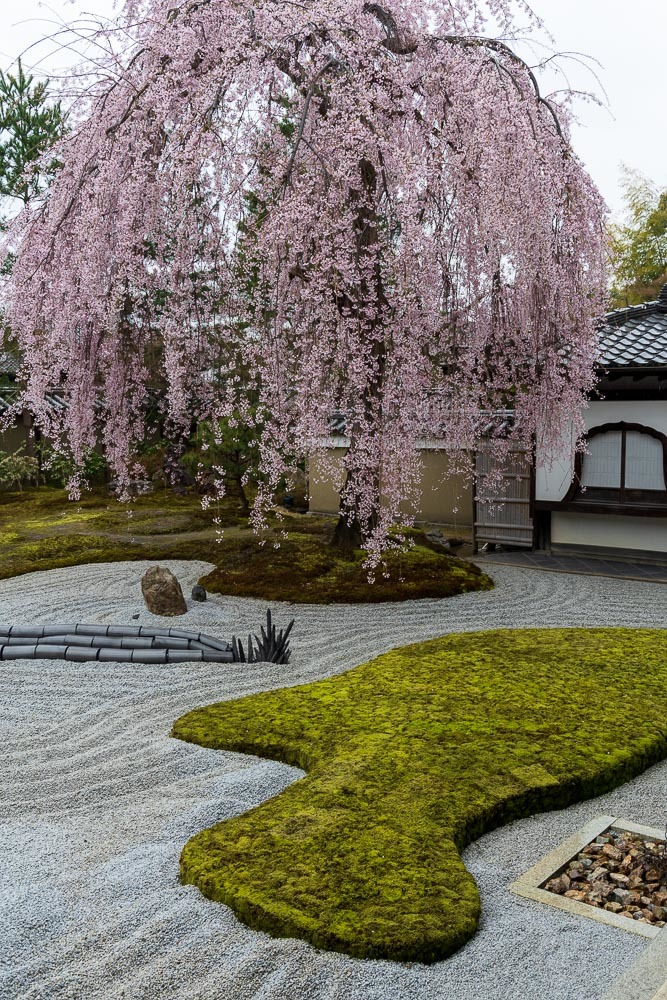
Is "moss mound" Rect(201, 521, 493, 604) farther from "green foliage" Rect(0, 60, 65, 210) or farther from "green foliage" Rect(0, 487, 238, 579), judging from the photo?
"green foliage" Rect(0, 60, 65, 210)

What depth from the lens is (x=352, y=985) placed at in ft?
8.72

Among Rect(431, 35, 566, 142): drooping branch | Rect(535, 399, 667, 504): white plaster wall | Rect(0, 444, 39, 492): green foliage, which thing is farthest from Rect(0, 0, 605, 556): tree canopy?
Rect(0, 444, 39, 492): green foliage

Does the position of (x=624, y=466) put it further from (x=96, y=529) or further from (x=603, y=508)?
(x=96, y=529)

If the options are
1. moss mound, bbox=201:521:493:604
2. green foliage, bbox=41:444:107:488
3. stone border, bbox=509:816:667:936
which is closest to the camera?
stone border, bbox=509:816:667:936

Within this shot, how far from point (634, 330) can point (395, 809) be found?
386 inches

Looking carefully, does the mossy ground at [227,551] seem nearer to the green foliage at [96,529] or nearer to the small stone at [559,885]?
the green foliage at [96,529]

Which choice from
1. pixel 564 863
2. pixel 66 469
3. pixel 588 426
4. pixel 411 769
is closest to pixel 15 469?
pixel 66 469

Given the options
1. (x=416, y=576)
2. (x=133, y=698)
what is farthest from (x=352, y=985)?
(x=416, y=576)

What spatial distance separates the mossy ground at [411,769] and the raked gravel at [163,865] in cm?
10

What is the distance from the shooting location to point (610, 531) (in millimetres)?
11859

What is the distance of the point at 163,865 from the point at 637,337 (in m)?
10.2

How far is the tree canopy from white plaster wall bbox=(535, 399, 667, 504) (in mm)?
2976

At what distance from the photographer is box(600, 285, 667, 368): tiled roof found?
10734 millimetres

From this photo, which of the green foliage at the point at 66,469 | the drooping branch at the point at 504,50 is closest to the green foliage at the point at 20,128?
the green foliage at the point at 66,469
